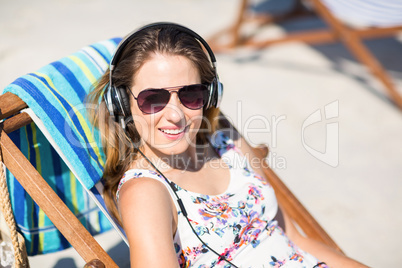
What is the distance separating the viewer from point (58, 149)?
1678 mm

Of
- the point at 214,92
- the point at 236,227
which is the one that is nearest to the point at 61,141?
the point at 214,92

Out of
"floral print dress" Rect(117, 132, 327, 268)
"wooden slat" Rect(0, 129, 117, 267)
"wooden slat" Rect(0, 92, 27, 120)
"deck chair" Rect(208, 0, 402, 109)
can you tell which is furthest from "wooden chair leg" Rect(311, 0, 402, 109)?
"wooden slat" Rect(0, 129, 117, 267)

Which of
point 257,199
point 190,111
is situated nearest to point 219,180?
point 257,199

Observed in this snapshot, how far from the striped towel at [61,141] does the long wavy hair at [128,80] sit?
0.07 meters

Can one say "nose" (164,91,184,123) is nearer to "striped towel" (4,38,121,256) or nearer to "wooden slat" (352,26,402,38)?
"striped towel" (4,38,121,256)

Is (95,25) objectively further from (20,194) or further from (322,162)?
(20,194)

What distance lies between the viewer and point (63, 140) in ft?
5.53

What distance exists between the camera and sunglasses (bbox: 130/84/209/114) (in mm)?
1526

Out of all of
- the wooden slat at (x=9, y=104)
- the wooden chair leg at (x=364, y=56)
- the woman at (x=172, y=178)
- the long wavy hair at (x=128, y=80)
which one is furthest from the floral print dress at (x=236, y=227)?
the wooden chair leg at (x=364, y=56)

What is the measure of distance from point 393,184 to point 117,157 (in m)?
2.23

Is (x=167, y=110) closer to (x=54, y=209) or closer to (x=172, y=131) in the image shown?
(x=172, y=131)

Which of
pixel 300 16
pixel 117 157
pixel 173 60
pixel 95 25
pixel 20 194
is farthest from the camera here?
pixel 300 16

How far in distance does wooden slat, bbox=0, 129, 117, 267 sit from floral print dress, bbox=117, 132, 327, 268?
9.1 inches

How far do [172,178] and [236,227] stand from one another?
→ 0.30 meters
